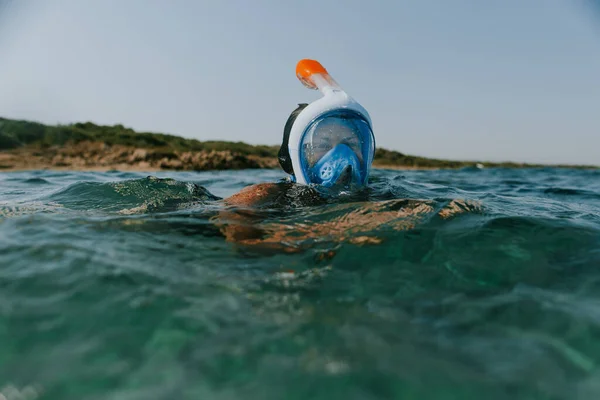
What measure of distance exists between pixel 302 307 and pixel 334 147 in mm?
2512

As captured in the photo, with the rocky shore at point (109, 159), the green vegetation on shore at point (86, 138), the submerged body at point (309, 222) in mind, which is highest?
the green vegetation on shore at point (86, 138)

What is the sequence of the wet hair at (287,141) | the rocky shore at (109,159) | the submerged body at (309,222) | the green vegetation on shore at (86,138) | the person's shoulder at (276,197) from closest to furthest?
the submerged body at (309,222)
the person's shoulder at (276,197)
the wet hair at (287,141)
the rocky shore at (109,159)
the green vegetation on shore at (86,138)

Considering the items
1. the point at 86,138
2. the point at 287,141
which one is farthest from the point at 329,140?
the point at 86,138

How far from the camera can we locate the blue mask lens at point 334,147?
438 centimetres

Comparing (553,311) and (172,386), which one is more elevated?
(553,311)

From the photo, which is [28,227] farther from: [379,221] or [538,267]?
[538,267]

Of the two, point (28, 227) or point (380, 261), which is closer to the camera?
point (380, 261)

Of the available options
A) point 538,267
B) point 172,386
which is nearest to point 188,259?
point 172,386

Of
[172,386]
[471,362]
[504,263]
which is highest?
[504,263]

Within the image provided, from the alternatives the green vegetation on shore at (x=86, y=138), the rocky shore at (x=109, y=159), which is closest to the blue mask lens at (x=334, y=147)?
the rocky shore at (x=109, y=159)

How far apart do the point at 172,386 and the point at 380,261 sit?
1600 millimetres

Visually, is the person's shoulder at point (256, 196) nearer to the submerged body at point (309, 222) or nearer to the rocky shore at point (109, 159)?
the submerged body at point (309, 222)

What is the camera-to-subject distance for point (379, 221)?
11.4 ft

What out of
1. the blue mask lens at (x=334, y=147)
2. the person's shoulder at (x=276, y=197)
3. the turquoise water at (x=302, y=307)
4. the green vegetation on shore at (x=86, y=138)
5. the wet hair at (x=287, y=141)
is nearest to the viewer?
the turquoise water at (x=302, y=307)
